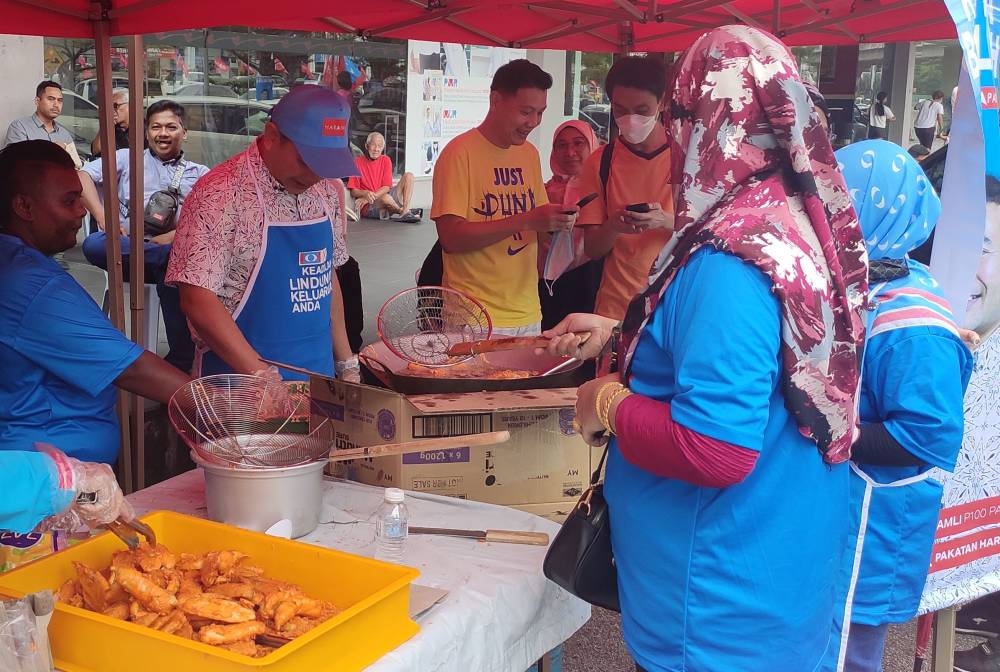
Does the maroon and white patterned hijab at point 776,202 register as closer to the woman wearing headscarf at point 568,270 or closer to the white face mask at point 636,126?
the white face mask at point 636,126

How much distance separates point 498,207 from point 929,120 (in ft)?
41.2

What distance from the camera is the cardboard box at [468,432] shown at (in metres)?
2.46

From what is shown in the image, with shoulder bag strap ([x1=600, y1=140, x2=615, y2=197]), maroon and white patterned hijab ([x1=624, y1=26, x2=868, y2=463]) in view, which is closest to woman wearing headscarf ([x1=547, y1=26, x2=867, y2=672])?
maroon and white patterned hijab ([x1=624, y1=26, x2=868, y2=463])

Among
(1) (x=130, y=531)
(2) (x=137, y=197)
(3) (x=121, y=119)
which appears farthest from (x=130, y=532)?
(3) (x=121, y=119)

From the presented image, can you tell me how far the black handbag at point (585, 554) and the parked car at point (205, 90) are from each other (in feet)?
28.2

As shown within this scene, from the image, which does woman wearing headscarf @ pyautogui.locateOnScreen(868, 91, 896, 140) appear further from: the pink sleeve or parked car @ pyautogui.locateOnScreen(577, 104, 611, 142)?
the pink sleeve

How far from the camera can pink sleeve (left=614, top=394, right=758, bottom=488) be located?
152 centimetres

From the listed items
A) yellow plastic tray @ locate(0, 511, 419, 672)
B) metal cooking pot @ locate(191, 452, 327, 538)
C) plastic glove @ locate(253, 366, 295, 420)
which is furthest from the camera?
plastic glove @ locate(253, 366, 295, 420)

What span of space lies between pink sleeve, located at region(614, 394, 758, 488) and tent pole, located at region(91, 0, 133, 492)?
7.81 ft

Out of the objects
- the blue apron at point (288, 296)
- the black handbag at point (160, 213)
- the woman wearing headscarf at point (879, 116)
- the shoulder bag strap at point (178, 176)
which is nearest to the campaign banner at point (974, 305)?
the blue apron at point (288, 296)

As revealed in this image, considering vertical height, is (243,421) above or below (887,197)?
below

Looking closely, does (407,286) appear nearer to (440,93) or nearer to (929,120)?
(440,93)

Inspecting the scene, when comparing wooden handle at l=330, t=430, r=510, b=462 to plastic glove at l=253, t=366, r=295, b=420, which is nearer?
wooden handle at l=330, t=430, r=510, b=462

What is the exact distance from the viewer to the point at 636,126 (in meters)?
3.79
